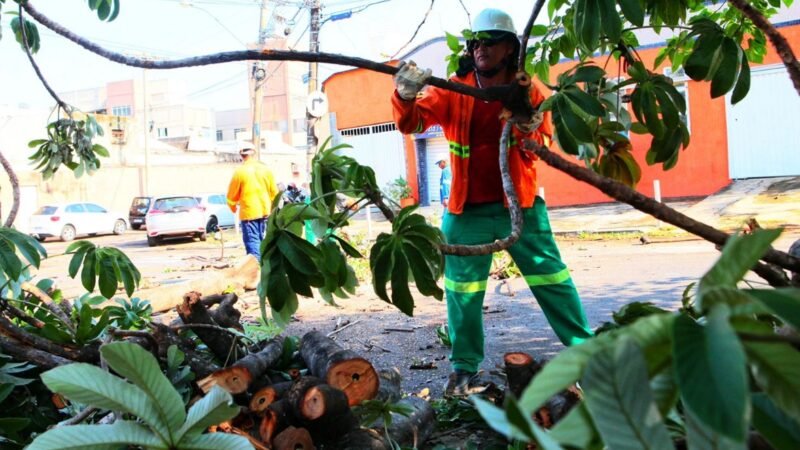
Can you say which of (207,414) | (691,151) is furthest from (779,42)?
(691,151)

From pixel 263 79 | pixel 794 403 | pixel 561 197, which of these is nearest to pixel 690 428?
pixel 794 403

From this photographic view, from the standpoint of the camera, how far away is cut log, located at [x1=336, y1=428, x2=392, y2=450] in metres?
2.48

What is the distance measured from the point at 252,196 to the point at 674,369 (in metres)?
8.21

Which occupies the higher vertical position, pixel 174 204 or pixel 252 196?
pixel 252 196

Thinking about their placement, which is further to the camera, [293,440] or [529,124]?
[293,440]

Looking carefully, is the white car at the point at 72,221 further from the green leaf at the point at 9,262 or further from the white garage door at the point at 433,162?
the green leaf at the point at 9,262

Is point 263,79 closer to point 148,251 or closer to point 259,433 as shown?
point 148,251

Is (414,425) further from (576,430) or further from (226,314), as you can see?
(576,430)

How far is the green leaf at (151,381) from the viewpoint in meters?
0.92

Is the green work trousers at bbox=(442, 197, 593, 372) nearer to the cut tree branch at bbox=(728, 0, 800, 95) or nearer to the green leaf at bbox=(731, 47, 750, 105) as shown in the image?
the green leaf at bbox=(731, 47, 750, 105)

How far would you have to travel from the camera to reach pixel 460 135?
3.49 metres

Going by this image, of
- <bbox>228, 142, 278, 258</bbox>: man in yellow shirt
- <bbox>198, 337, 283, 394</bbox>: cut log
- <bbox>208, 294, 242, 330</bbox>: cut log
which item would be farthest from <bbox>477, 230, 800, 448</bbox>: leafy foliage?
<bbox>228, 142, 278, 258</bbox>: man in yellow shirt

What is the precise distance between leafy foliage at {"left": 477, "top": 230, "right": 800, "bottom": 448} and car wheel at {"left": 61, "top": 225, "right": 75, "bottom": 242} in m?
25.0

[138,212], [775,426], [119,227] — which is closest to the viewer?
[775,426]
